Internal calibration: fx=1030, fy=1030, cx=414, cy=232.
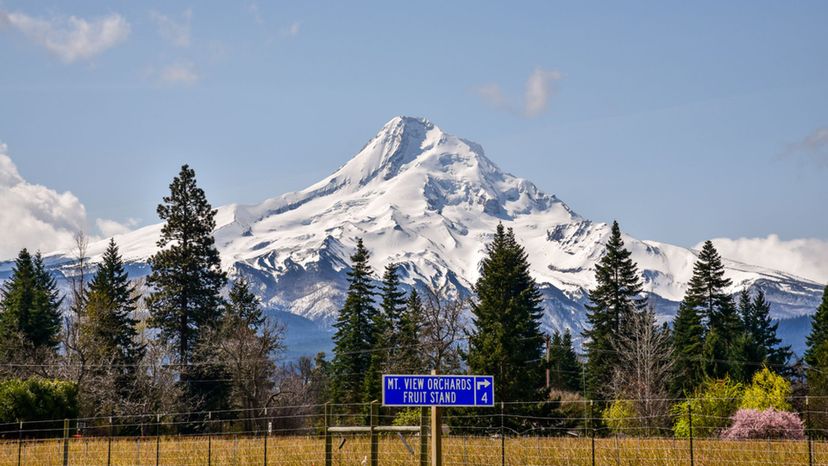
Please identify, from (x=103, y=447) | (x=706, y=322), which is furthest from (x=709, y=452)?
(x=706, y=322)

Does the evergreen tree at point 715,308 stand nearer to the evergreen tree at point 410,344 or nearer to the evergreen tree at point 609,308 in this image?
the evergreen tree at point 609,308

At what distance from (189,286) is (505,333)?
22.7 metres

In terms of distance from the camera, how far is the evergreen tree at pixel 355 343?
3078 inches

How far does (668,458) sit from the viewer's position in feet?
80.5

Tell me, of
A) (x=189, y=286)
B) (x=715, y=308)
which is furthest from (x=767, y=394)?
(x=189, y=286)

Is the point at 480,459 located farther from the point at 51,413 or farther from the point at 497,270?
the point at 497,270

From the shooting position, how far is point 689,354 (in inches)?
3014

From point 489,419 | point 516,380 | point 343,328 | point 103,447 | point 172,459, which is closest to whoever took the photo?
point 172,459

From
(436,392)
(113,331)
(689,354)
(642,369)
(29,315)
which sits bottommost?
(436,392)

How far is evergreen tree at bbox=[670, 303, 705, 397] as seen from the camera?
2899 inches

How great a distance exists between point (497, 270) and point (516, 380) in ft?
37.4

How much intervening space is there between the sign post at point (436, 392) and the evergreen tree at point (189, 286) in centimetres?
4903

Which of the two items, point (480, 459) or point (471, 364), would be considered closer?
point (480, 459)

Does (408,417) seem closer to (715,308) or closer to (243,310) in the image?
(243,310)
